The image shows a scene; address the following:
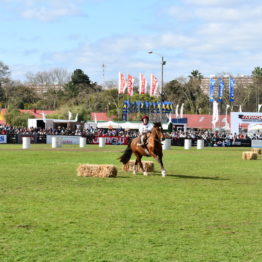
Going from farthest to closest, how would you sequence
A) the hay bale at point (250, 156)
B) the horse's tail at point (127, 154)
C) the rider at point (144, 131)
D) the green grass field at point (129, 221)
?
the hay bale at point (250, 156) → the horse's tail at point (127, 154) → the rider at point (144, 131) → the green grass field at point (129, 221)

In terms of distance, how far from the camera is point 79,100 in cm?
13612

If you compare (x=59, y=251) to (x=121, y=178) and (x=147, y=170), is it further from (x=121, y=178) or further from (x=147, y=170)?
(x=147, y=170)

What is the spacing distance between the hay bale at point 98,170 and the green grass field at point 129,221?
168 cm

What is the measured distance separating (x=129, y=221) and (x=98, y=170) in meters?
10.3

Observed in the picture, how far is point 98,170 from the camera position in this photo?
71.3ft

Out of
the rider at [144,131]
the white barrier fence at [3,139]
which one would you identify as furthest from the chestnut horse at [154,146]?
the white barrier fence at [3,139]

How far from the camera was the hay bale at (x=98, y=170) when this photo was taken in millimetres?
21438

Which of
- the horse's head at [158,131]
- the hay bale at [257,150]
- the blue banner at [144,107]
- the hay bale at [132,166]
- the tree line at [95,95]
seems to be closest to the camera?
the horse's head at [158,131]

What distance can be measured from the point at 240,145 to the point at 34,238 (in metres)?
60.5

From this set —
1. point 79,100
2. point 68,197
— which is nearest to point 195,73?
point 79,100

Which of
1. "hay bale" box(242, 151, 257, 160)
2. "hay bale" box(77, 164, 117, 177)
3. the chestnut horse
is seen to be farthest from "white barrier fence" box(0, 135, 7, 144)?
"hay bale" box(77, 164, 117, 177)

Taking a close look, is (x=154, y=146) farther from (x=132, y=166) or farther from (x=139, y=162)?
(x=132, y=166)

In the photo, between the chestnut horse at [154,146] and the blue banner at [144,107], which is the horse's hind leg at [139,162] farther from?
the blue banner at [144,107]

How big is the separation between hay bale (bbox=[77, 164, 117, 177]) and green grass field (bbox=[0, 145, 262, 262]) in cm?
168
